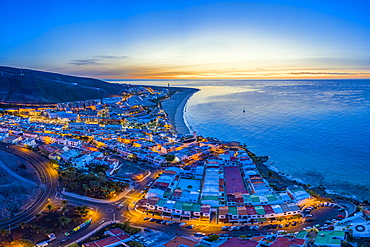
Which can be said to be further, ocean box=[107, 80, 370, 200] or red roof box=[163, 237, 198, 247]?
ocean box=[107, 80, 370, 200]

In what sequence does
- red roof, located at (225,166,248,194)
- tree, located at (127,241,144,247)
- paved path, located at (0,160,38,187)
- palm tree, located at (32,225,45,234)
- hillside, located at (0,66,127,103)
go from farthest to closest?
1. hillside, located at (0,66,127,103)
2. red roof, located at (225,166,248,194)
3. paved path, located at (0,160,38,187)
4. palm tree, located at (32,225,45,234)
5. tree, located at (127,241,144,247)

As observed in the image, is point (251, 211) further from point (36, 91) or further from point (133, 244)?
point (36, 91)

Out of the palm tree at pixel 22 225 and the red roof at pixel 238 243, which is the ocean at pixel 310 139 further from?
the palm tree at pixel 22 225

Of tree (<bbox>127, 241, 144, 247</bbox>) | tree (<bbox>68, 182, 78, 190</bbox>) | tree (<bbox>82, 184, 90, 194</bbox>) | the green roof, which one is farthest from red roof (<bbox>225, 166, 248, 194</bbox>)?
tree (<bbox>68, 182, 78, 190</bbox>)

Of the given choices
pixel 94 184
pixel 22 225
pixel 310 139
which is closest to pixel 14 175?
Result: pixel 94 184

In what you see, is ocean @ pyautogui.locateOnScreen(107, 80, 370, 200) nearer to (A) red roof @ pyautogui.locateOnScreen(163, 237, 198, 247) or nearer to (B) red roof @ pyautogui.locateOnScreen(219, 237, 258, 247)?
(B) red roof @ pyautogui.locateOnScreen(219, 237, 258, 247)

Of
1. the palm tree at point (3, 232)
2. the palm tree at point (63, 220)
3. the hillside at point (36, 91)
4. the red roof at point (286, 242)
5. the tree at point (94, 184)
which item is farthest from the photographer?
the hillside at point (36, 91)

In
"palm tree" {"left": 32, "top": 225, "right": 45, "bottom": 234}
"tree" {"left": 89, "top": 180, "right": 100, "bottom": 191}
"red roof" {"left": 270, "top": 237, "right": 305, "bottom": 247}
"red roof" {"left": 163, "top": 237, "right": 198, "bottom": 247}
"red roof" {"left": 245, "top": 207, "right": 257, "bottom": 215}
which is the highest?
"tree" {"left": 89, "top": 180, "right": 100, "bottom": 191}

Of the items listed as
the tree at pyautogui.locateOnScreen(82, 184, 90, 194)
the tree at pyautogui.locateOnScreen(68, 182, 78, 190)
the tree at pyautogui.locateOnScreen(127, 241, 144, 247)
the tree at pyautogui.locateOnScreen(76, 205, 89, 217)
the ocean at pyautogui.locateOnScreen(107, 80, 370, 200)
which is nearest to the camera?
the tree at pyautogui.locateOnScreen(127, 241, 144, 247)

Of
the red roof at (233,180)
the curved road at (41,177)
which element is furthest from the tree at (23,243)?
the red roof at (233,180)

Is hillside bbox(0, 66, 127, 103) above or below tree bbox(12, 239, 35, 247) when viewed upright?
above
